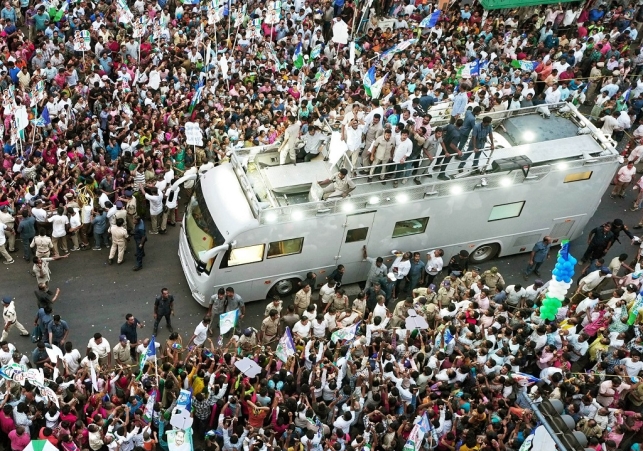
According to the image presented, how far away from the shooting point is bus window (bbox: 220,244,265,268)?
683 inches

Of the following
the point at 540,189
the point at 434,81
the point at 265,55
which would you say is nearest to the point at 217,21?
the point at 265,55

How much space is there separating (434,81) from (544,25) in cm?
685

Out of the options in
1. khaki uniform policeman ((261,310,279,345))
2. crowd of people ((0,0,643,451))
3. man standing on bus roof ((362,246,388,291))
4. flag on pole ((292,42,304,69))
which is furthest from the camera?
flag on pole ((292,42,304,69))

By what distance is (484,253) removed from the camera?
20484 mm

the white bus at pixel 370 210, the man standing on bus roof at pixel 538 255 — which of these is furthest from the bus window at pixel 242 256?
the man standing on bus roof at pixel 538 255

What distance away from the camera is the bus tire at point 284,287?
1859 centimetres

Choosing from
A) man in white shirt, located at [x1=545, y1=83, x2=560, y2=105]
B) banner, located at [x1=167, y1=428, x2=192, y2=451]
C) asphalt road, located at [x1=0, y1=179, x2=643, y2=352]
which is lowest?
asphalt road, located at [x1=0, y1=179, x2=643, y2=352]

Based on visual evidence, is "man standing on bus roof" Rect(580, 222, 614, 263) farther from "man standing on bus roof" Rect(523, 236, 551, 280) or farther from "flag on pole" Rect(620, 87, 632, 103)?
"flag on pole" Rect(620, 87, 632, 103)

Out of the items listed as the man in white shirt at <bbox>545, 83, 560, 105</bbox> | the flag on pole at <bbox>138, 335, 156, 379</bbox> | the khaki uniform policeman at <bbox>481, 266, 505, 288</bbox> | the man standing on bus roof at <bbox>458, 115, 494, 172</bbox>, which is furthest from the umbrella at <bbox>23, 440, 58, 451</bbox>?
the man in white shirt at <bbox>545, 83, 560, 105</bbox>

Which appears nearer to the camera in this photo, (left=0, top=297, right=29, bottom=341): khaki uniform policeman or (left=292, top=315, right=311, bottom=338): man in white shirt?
(left=0, top=297, right=29, bottom=341): khaki uniform policeman

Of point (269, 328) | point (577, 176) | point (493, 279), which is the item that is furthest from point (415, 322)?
point (577, 176)

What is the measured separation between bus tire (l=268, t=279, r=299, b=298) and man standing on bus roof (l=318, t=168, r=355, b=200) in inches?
92.8

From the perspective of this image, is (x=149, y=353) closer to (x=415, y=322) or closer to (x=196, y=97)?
(x=415, y=322)

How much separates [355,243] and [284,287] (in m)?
1.96
